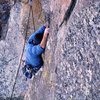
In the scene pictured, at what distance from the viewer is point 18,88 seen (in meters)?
9.80

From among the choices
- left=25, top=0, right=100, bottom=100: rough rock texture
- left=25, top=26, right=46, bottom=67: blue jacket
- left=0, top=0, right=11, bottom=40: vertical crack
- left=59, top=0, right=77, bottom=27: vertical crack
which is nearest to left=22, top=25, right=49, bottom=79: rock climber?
left=25, top=26, right=46, bottom=67: blue jacket

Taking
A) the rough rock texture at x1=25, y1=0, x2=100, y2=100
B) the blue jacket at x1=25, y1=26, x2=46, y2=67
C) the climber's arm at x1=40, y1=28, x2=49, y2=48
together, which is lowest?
the blue jacket at x1=25, y1=26, x2=46, y2=67

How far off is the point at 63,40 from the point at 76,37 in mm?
378

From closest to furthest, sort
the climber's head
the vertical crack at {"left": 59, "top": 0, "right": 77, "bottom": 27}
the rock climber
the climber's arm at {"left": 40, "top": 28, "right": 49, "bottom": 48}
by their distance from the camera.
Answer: the vertical crack at {"left": 59, "top": 0, "right": 77, "bottom": 27} < the climber's arm at {"left": 40, "top": 28, "right": 49, "bottom": 48} < the rock climber < the climber's head

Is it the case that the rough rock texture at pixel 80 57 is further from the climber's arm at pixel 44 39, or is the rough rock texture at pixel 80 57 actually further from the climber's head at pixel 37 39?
the climber's head at pixel 37 39

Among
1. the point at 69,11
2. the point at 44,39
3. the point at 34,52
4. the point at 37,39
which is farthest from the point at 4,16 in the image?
the point at 69,11

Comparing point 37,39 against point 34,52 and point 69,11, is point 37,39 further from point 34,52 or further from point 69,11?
point 69,11

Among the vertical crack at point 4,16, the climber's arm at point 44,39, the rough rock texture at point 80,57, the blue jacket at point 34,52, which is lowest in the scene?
the vertical crack at point 4,16

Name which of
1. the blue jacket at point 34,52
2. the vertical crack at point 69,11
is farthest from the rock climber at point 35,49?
the vertical crack at point 69,11

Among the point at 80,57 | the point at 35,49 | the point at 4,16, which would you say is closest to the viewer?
the point at 80,57

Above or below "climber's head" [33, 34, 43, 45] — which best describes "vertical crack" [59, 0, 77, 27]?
above

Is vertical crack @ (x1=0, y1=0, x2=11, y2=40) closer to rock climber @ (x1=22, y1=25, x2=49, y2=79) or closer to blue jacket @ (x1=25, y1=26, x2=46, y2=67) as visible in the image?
rock climber @ (x1=22, y1=25, x2=49, y2=79)

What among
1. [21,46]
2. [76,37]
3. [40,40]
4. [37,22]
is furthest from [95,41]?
[21,46]

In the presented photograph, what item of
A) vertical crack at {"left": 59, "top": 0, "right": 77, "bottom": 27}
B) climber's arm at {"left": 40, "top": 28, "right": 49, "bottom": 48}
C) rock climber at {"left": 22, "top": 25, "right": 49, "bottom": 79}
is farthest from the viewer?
rock climber at {"left": 22, "top": 25, "right": 49, "bottom": 79}
